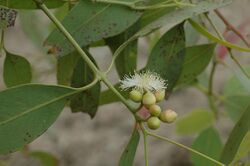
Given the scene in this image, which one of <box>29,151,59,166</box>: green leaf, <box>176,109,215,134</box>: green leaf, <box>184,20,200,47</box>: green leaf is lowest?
<box>176,109,215,134</box>: green leaf

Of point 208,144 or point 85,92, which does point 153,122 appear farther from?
point 208,144

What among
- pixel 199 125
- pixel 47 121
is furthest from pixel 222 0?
pixel 199 125

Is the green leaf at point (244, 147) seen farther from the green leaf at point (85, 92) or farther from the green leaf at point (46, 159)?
the green leaf at point (46, 159)

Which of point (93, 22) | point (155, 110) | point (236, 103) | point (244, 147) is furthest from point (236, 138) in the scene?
point (236, 103)

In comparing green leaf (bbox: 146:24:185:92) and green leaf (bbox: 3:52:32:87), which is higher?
green leaf (bbox: 3:52:32:87)

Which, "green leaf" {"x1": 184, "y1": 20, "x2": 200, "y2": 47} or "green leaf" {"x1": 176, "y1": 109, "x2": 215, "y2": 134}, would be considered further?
"green leaf" {"x1": 176, "y1": 109, "x2": 215, "y2": 134}

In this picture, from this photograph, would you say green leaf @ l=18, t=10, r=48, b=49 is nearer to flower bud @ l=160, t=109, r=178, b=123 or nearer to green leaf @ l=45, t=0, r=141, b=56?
green leaf @ l=45, t=0, r=141, b=56

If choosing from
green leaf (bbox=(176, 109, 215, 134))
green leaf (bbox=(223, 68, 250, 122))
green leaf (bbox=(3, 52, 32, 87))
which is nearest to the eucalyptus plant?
green leaf (bbox=(3, 52, 32, 87))

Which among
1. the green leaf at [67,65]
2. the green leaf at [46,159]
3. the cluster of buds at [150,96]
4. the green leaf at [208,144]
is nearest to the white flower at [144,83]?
the cluster of buds at [150,96]
